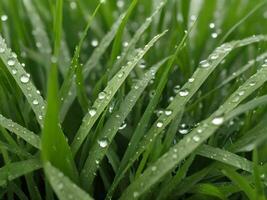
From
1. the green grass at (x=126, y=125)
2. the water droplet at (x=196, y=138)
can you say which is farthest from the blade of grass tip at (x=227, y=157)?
the water droplet at (x=196, y=138)

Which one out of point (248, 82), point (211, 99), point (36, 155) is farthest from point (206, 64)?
point (36, 155)

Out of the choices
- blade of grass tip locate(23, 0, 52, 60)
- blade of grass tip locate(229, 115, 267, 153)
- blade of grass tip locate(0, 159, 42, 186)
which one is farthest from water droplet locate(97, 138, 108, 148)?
blade of grass tip locate(23, 0, 52, 60)

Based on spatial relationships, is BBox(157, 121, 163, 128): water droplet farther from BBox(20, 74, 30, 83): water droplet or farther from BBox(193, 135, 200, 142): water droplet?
BBox(20, 74, 30, 83): water droplet

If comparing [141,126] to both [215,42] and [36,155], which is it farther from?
[215,42]

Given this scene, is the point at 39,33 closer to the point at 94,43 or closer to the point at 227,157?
the point at 94,43

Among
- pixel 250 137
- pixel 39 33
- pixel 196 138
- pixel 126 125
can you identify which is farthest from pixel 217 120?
pixel 39 33

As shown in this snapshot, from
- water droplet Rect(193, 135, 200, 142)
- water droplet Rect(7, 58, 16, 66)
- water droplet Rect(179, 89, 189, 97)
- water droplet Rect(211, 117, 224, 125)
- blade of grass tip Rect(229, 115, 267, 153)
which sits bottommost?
blade of grass tip Rect(229, 115, 267, 153)
